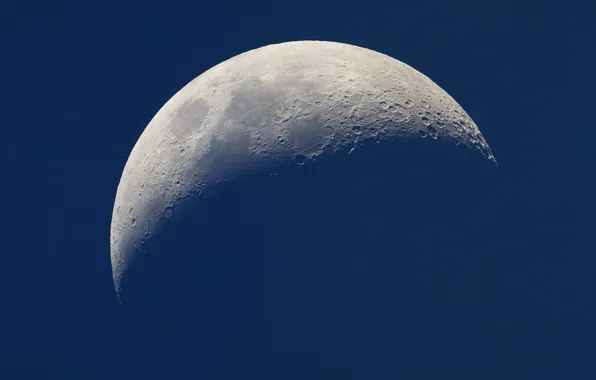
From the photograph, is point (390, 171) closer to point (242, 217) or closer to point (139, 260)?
point (242, 217)

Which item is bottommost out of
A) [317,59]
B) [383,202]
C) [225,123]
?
[383,202]

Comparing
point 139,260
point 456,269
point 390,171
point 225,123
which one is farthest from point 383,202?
point 139,260

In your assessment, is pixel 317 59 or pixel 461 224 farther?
pixel 317 59

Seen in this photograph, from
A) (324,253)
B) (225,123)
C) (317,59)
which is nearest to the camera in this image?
(324,253)

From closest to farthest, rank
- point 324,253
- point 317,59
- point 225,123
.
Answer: point 324,253 < point 225,123 < point 317,59

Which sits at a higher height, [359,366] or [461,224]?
[461,224]

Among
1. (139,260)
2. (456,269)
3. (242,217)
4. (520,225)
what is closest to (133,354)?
(139,260)
